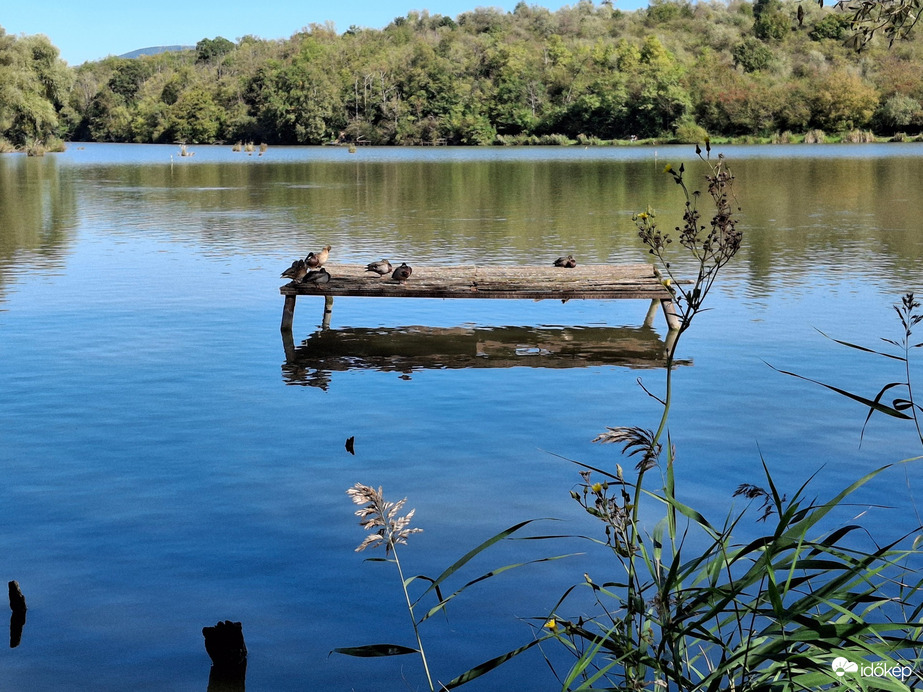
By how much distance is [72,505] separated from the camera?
6.40 metres

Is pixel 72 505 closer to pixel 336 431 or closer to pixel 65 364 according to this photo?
pixel 336 431

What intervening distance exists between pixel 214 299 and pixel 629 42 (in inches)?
4774

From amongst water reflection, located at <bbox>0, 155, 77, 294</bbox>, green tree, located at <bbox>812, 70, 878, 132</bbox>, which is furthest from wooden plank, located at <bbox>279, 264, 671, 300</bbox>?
green tree, located at <bbox>812, 70, 878, 132</bbox>

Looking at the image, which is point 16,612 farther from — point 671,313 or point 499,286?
point 671,313

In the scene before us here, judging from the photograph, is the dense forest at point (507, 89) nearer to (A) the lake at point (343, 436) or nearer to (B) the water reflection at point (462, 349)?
(A) the lake at point (343, 436)

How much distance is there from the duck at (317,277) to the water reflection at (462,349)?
2.08ft

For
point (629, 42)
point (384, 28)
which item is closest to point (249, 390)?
point (629, 42)

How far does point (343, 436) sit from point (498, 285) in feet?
13.3

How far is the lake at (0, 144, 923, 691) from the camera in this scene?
4.88 meters

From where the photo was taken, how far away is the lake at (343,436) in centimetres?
488

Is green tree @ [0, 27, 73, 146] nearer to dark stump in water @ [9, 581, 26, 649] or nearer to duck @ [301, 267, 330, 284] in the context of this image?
duck @ [301, 267, 330, 284]

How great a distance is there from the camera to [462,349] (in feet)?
35.7

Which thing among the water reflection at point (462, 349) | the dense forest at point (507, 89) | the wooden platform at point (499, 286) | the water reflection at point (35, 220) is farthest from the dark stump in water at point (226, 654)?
the dense forest at point (507, 89)

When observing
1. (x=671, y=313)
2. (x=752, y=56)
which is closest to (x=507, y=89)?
(x=752, y=56)
